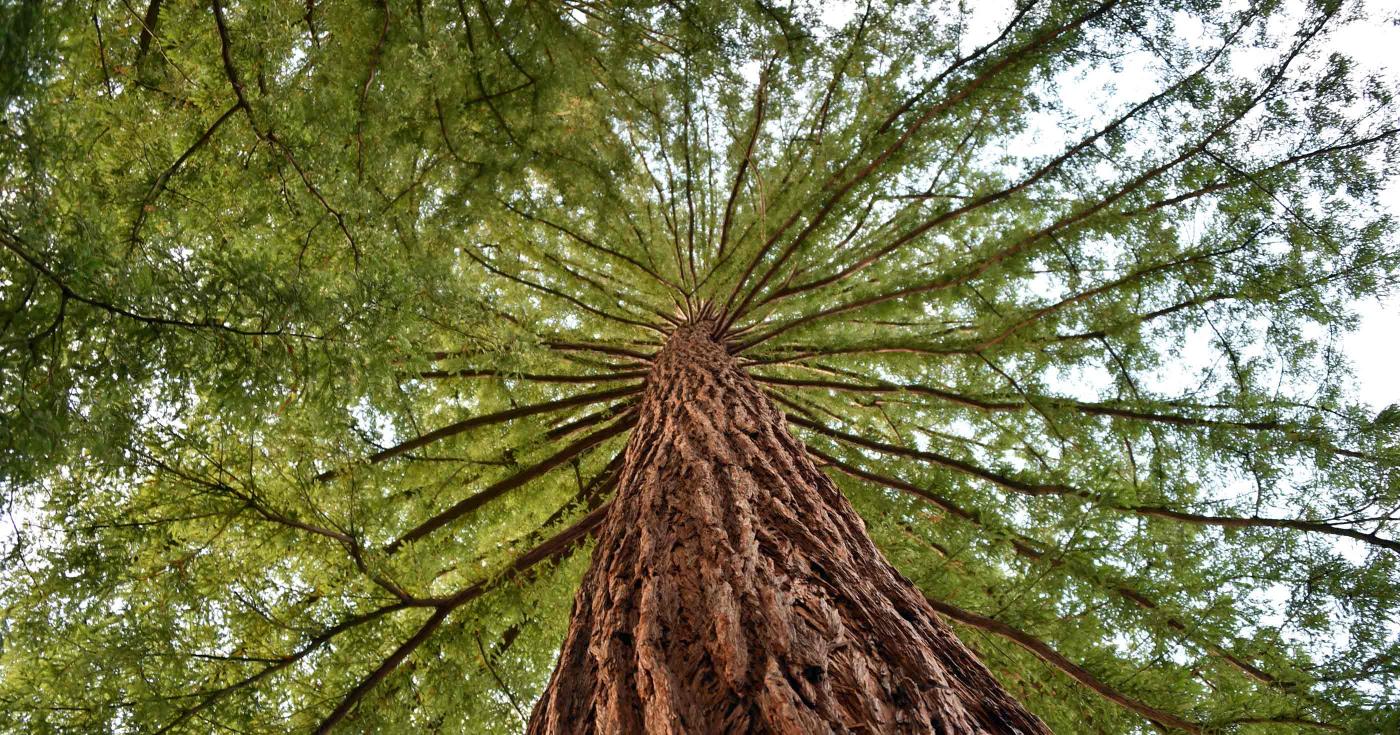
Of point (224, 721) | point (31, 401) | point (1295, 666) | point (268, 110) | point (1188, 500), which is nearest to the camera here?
point (31, 401)

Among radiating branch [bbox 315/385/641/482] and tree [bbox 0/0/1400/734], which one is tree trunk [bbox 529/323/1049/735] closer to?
tree [bbox 0/0/1400/734]

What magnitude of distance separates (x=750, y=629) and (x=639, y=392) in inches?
149

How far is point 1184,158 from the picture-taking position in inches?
129

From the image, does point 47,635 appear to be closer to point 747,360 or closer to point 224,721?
point 224,721

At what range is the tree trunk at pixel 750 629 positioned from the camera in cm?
101

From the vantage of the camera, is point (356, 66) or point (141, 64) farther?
point (356, 66)

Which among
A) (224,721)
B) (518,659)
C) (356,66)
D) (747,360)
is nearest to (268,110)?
(356,66)

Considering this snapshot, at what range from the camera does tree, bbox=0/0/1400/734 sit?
139 cm

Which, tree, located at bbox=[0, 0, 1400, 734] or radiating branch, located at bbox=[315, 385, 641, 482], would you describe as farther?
radiating branch, located at bbox=[315, 385, 641, 482]

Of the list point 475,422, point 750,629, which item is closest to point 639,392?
point 475,422

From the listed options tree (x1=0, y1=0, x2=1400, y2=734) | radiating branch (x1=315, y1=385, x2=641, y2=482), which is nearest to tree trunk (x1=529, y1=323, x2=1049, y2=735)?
tree (x1=0, y1=0, x2=1400, y2=734)

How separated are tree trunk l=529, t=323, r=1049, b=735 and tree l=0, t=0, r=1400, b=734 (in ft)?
0.04

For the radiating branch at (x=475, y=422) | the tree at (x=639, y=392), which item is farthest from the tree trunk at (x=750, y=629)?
the radiating branch at (x=475, y=422)

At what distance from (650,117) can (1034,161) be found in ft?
8.73
